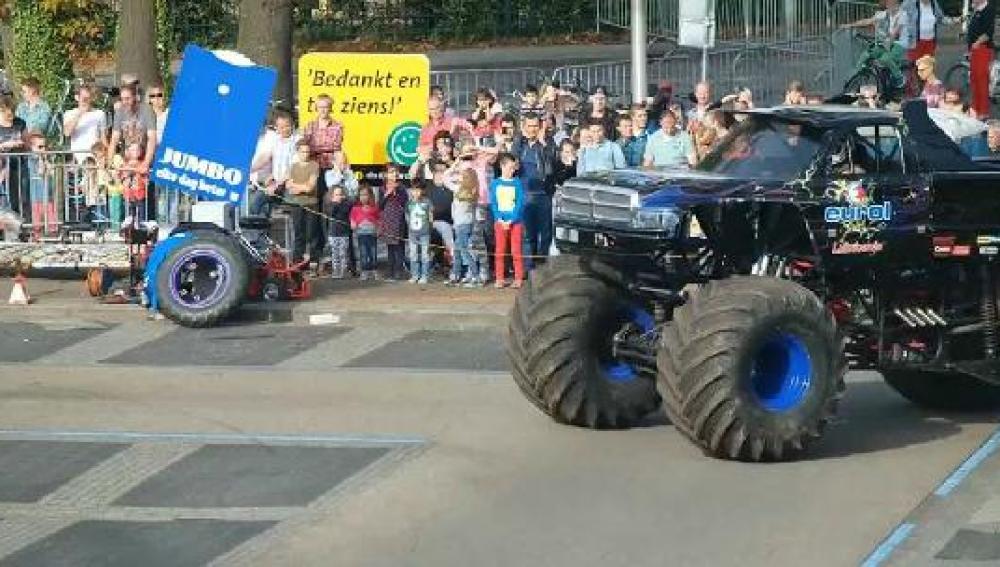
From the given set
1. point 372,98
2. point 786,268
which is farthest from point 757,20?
point 786,268

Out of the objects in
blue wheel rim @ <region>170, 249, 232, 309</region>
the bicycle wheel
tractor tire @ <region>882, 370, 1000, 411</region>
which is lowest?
tractor tire @ <region>882, 370, 1000, 411</region>

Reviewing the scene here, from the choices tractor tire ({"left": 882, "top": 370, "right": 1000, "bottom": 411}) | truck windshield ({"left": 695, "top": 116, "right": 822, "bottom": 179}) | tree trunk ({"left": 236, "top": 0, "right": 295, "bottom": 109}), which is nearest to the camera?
truck windshield ({"left": 695, "top": 116, "right": 822, "bottom": 179})

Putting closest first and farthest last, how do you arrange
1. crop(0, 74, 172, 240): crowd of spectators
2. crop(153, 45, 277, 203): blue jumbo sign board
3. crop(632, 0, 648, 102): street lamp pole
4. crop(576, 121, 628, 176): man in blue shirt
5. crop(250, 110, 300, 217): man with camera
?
crop(153, 45, 277, 203): blue jumbo sign board < crop(576, 121, 628, 176): man in blue shirt < crop(0, 74, 172, 240): crowd of spectators < crop(250, 110, 300, 217): man with camera < crop(632, 0, 648, 102): street lamp pole

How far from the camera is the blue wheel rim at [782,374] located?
44.8 feet

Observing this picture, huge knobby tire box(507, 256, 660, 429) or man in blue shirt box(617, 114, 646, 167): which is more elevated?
man in blue shirt box(617, 114, 646, 167)

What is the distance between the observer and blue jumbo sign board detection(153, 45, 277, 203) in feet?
67.8

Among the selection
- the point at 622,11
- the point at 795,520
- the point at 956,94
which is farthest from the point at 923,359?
the point at 622,11

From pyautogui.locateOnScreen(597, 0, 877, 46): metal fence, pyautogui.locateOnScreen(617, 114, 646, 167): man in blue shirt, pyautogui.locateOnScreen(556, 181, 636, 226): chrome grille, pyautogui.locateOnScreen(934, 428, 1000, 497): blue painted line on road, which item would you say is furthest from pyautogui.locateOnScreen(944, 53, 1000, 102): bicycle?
pyautogui.locateOnScreen(556, 181, 636, 226): chrome grille

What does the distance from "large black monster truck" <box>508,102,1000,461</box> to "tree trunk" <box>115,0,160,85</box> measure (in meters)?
16.1

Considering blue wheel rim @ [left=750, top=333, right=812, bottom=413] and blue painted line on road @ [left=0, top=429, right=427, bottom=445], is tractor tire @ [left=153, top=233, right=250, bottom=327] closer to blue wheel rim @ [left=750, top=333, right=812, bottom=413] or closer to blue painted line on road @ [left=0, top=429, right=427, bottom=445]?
blue painted line on road @ [left=0, top=429, right=427, bottom=445]

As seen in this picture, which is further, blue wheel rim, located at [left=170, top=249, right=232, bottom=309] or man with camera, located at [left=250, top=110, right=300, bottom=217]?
man with camera, located at [left=250, top=110, right=300, bottom=217]

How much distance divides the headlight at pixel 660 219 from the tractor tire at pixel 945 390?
2.64m

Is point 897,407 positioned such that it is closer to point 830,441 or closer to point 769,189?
point 830,441

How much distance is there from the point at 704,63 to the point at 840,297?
10.2 m
